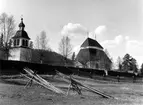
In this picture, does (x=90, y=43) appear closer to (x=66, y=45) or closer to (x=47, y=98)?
(x=66, y=45)

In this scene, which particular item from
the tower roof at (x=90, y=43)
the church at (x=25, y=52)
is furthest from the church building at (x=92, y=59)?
the church at (x=25, y=52)

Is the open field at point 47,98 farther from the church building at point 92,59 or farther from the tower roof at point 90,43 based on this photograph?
the tower roof at point 90,43

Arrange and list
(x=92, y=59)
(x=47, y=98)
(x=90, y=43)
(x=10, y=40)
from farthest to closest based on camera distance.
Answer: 1. (x=90, y=43)
2. (x=92, y=59)
3. (x=10, y=40)
4. (x=47, y=98)

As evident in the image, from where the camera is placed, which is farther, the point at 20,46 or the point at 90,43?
the point at 90,43

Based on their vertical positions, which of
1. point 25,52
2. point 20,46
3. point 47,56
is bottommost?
point 47,56

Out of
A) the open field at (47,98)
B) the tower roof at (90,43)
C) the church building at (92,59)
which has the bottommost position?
the open field at (47,98)

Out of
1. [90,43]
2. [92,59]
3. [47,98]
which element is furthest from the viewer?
[90,43]

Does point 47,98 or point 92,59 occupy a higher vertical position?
point 92,59

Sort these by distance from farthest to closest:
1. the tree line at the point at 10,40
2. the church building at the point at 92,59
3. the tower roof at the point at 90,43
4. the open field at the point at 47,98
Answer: the tower roof at the point at 90,43
the church building at the point at 92,59
the tree line at the point at 10,40
the open field at the point at 47,98

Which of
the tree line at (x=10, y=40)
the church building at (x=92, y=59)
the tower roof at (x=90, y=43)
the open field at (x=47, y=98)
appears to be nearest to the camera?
the open field at (x=47, y=98)

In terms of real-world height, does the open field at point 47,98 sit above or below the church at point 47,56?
below

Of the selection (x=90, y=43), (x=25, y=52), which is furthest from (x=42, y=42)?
(x=90, y=43)

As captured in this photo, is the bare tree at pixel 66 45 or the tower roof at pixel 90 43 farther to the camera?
the tower roof at pixel 90 43

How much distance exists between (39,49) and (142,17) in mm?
35438
